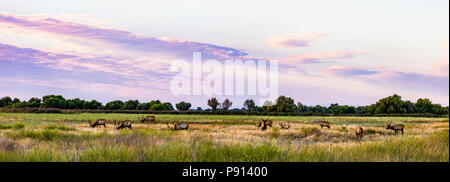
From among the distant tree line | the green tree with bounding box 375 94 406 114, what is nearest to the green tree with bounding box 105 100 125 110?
the distant tree line

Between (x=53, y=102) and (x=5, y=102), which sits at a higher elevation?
(x=5, y=102)

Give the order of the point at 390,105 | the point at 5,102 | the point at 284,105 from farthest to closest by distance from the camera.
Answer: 1. the point at 390,105
2. the point at 284,105
3. the point at 5,102

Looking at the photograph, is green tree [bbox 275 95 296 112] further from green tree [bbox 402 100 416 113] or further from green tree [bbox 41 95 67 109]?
green tree [bbox 41 95 67 109]

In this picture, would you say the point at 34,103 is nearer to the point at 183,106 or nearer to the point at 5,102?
the point at 5,102

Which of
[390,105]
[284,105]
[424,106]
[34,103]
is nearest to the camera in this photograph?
[34,103]

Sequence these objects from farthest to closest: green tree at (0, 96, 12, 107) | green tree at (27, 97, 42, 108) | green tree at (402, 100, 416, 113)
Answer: green tree at (402, 100, 416, 113) < green tree at (0, 96, 12, 107) < green tree at (27, 97, 42, 108)

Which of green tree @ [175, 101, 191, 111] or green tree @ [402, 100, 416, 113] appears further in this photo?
green tree @ [402, 100, 416, 113]

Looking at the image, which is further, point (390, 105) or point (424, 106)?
point (424, 106)

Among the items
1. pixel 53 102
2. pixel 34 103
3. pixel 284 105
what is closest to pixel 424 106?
pixel 284 105

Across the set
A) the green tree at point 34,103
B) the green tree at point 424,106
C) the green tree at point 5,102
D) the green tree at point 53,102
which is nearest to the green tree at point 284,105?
the green tree at point 424,106

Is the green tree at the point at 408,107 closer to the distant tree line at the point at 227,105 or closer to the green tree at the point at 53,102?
the distant tree line at the point at 227,105
